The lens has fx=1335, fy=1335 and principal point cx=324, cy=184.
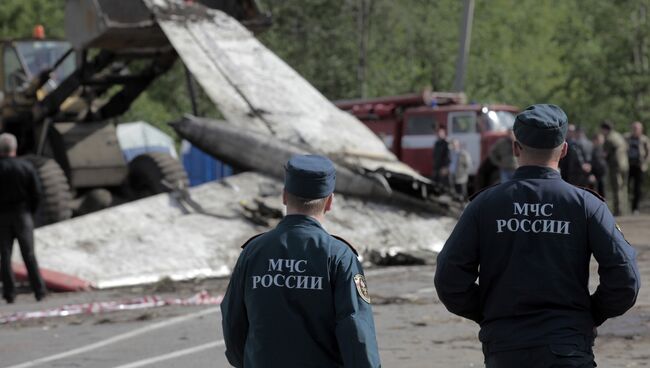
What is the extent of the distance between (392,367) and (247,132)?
8641mm

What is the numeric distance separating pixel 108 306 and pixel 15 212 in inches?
62.3

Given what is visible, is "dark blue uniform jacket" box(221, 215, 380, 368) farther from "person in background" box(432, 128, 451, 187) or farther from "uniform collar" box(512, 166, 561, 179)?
"person in background" box(432, 128, 451, 187)

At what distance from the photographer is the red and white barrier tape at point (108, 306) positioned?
1259 cm

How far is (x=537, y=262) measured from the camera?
186 inches

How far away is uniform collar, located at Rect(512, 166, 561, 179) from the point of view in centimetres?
482

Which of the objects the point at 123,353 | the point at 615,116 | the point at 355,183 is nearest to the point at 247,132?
the point at 355,183

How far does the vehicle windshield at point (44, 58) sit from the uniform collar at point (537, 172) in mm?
18267

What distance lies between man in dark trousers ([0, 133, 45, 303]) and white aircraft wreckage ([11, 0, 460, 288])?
100cm

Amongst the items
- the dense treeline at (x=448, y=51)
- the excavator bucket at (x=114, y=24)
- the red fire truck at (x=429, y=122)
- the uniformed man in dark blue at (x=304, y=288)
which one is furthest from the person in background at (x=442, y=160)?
the uniformed man in dark blue at (x=304, y=288)

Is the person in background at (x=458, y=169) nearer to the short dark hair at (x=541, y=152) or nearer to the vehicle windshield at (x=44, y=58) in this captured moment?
the vehicle windshield at (x=44, y=58)

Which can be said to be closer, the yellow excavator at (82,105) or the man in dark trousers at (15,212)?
the man in dark trousers at (15,212)

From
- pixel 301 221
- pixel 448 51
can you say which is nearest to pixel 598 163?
pixel 301 221

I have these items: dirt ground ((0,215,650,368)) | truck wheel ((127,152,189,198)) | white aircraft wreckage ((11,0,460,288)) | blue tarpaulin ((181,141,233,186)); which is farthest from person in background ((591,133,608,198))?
blue tarpaulin ((181,141,233,186))

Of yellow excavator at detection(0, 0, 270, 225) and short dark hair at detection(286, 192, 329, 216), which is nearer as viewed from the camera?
short dark hair at detection(286, 192, 329, 216)
